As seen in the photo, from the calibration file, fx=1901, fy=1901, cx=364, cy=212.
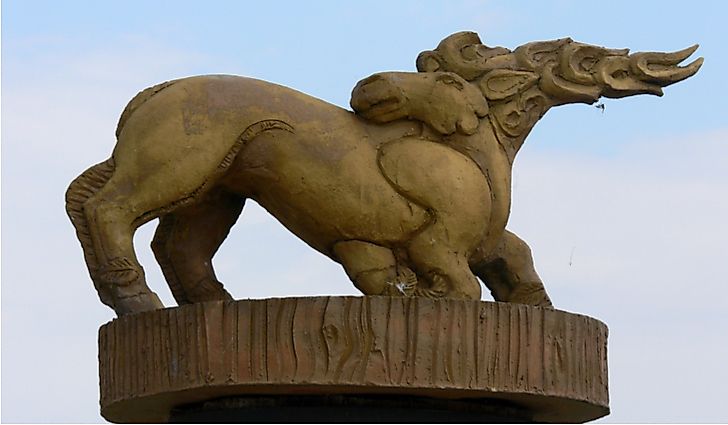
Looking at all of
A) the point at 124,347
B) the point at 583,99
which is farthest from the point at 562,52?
the point at 124,347

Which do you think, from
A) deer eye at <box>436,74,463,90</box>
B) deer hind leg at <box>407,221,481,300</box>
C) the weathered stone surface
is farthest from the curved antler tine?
deer hind leg at <box>407,221,481,300</box>

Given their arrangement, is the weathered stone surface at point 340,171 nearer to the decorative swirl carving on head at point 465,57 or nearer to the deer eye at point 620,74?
the decorative swirl carving on head at point 465,57

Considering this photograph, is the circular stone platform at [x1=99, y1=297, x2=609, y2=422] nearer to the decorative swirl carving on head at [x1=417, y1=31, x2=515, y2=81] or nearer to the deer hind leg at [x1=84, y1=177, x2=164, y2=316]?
the deer hind leg at [x1=84, y1=177, x2=164, y2=316]

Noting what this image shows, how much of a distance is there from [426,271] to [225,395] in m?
0.93

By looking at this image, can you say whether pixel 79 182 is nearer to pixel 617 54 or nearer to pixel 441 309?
pixel 441 309

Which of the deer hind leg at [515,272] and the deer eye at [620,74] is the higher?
the deer eye at [620,74]

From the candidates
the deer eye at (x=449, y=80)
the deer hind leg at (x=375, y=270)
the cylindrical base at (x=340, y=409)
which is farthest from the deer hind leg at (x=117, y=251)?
the deer eye at (x=449, y=80)

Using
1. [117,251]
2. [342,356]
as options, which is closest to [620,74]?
[342,356]

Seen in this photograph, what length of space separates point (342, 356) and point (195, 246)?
1155 mm

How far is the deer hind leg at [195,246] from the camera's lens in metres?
7.82

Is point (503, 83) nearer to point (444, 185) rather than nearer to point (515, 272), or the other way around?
point (444, 185)

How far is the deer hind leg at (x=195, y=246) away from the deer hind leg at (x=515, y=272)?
1077mm

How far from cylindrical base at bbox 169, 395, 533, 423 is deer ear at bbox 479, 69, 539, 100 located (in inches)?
49.8

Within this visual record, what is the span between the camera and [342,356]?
22.9 ft
